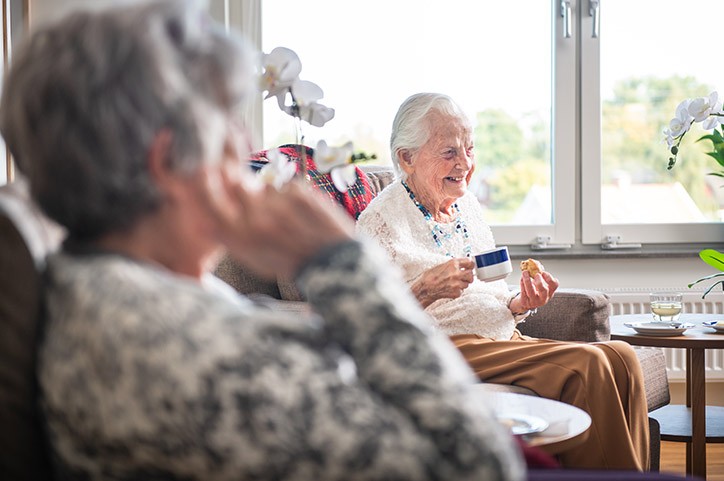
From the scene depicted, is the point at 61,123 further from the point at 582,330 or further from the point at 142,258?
the point at 582,330

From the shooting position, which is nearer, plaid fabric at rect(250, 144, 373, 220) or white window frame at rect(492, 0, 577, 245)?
plaid fabric at rect(250, 144, 373, 220)

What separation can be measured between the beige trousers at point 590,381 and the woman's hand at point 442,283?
0.20 m

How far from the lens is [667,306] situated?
2965 millimetres

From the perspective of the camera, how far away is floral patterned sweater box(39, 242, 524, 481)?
0.80m

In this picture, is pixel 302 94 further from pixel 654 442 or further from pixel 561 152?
pixel 561 152

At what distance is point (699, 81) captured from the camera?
14.1ft

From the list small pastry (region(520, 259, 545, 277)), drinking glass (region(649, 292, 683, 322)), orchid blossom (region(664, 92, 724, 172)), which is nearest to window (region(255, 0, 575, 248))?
orchid blossom (region(664, 92, 724, 172))

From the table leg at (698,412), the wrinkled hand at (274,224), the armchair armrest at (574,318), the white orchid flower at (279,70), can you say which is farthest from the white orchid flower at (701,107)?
the wrinkled hand at (274,224)

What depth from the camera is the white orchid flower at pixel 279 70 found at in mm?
1653

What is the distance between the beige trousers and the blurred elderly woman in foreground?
1518 mm

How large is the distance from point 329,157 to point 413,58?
2712mm

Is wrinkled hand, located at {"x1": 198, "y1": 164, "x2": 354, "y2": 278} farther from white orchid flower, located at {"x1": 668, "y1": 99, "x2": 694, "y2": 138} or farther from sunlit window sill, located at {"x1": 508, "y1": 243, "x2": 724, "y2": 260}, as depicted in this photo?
sunlit window sill, located at {"x1": 508, "y1": 243, "x2": 724, "y2": 260}

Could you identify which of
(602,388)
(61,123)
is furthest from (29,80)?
(602,388)

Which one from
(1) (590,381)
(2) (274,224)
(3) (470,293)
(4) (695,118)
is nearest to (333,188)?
(3) (470,293)
